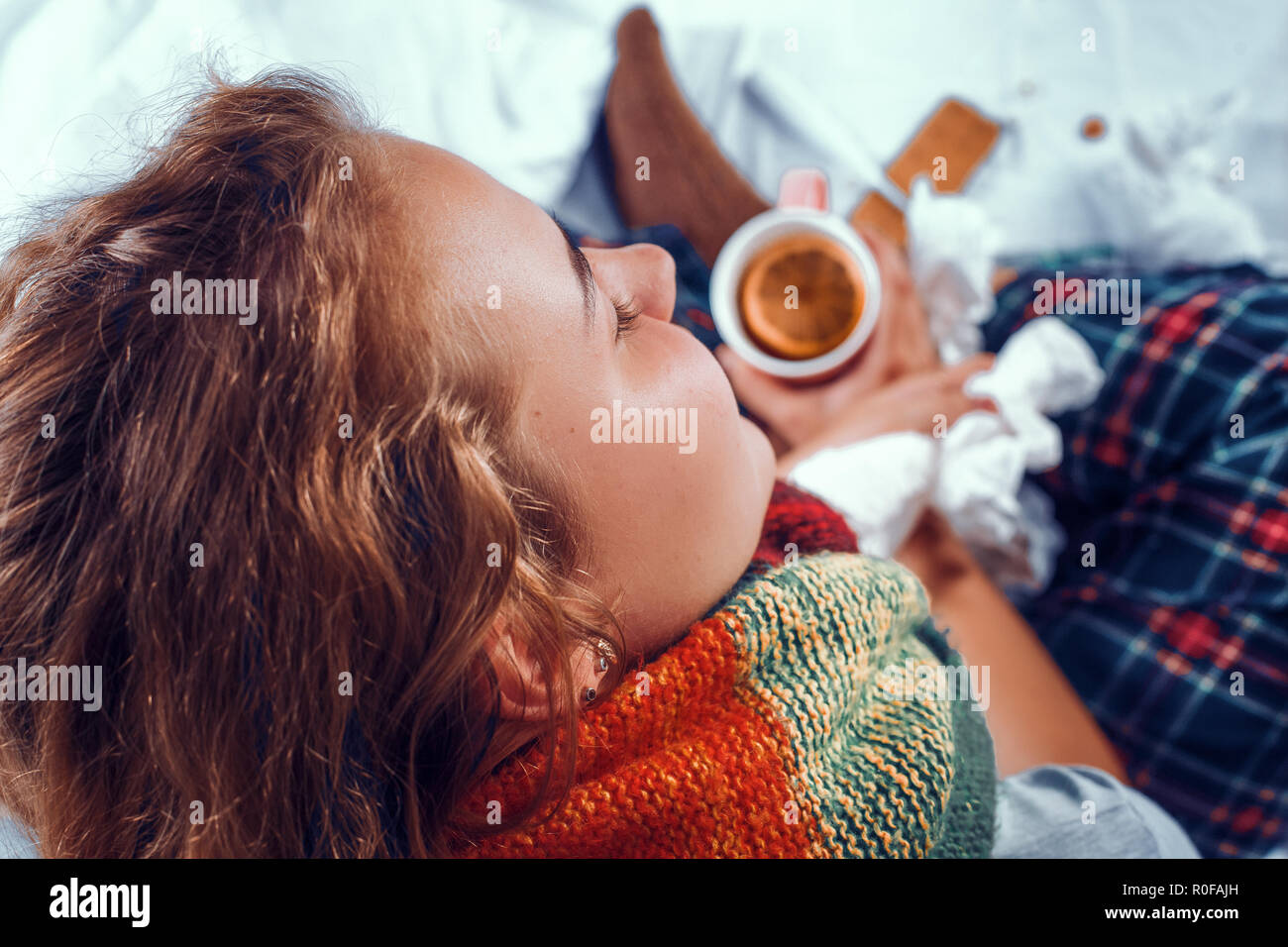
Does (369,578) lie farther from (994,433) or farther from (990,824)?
(994,433)

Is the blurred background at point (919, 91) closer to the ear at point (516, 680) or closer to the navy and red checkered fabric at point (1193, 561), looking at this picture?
the navy and red checkered fabric at point (1193, 561)

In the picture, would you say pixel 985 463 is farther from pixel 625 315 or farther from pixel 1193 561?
pixel 625 315

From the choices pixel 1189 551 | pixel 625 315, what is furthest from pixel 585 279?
pixel 1189 551

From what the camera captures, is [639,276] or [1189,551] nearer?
[639,276]

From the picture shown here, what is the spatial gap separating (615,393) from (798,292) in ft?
0.70

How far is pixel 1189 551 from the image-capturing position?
0.56 meters

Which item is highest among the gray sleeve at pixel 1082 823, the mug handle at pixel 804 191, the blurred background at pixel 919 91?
the blurred background at pixel 919 91

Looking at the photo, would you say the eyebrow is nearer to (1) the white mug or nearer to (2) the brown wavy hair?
(2) the brown wavy hair

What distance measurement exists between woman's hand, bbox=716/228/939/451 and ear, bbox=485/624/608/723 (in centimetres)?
24

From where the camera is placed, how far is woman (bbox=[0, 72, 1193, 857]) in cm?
31

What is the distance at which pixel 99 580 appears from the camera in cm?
31

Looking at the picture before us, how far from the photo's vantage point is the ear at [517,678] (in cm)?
34

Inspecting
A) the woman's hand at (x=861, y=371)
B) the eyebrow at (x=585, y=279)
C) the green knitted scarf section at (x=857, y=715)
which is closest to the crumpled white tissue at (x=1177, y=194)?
the woman's hand at (x=861, y=371)
